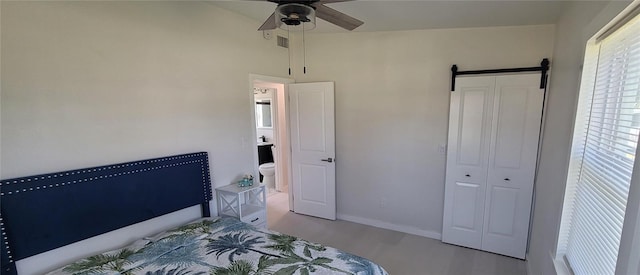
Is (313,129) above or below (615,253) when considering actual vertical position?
above

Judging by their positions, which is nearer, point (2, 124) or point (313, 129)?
point (2, 124)

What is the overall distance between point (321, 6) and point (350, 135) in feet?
6.95

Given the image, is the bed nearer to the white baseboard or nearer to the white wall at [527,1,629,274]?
the white wall at [527,1,629,274]

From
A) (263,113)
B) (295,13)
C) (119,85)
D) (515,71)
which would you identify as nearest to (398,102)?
(515,71)

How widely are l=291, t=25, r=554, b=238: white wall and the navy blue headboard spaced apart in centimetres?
194

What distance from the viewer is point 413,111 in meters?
3.19

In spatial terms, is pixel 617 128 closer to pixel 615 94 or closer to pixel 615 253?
pixel 615 94

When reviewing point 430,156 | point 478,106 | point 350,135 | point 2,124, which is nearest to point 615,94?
point 478,106

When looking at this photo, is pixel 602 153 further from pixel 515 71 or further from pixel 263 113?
pixel 263 113

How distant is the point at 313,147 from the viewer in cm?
377

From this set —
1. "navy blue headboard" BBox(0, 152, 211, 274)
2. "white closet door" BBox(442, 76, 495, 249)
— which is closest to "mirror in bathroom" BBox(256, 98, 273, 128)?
"navy blue headboard" BBox(0, 152, 211, 274)

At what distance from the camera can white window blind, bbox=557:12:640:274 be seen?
44.2 inches

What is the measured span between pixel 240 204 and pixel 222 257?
3.34 feet

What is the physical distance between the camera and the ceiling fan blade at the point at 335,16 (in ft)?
5.64
